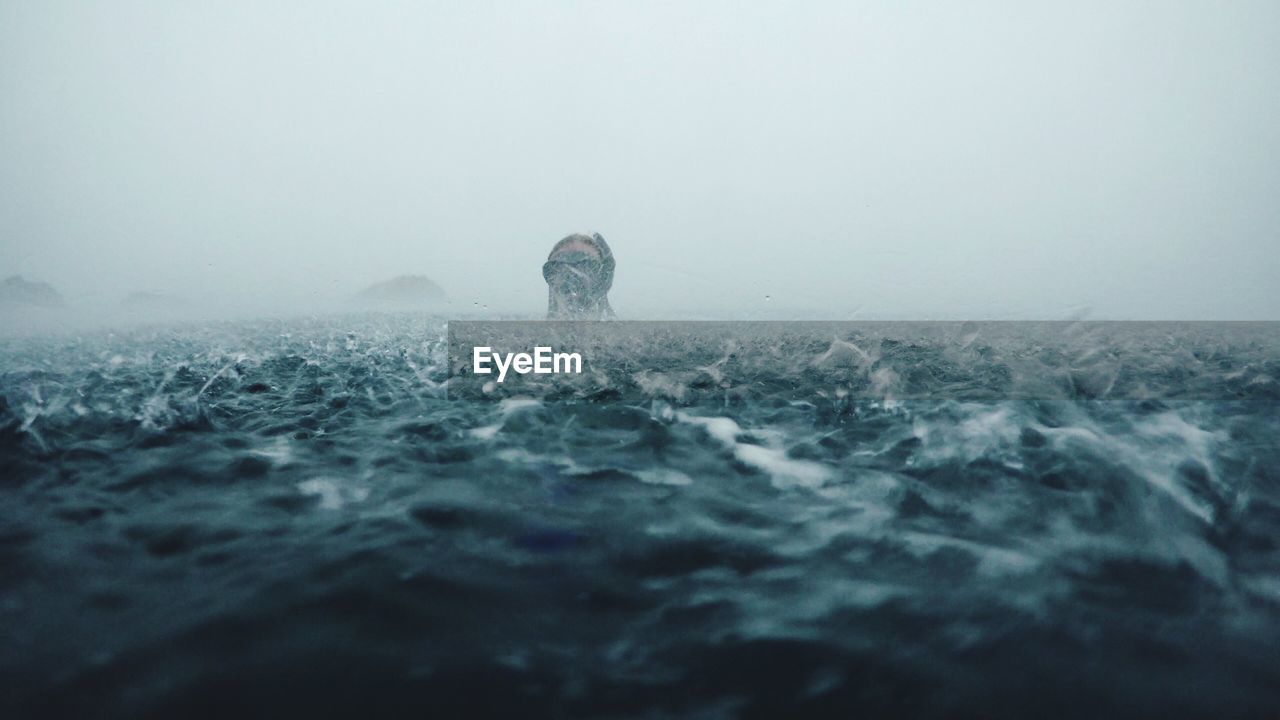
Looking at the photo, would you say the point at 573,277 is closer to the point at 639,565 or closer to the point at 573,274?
the point at 573,274

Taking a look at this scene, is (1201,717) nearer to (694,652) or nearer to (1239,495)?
(694,652)

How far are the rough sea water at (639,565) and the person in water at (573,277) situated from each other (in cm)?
9076

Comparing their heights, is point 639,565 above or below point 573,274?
below

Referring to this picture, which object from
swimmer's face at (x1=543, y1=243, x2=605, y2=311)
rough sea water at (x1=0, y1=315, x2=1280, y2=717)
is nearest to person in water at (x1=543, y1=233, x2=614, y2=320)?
swimmer's face at (x1=543, y1=243, x2=605, y2=311)

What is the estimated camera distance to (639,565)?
4801 millimetres

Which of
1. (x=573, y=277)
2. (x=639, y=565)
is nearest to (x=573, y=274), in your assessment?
(x=573, y=277)

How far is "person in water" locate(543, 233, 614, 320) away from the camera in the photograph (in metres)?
100

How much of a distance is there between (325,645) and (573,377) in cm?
1377

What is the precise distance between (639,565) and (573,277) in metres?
98.4

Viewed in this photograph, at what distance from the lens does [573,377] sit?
17.3 metres

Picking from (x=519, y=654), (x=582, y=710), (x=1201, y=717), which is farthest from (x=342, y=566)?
(x=1201, y=717)

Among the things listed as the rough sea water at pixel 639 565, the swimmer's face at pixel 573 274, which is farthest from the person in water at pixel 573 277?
the rough sea water at pixel 639 565

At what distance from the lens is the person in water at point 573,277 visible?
100m

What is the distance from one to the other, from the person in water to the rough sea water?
90765 millimetres
